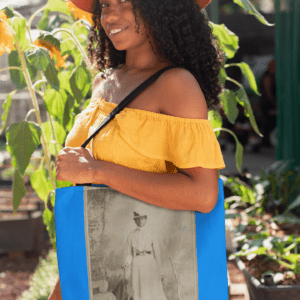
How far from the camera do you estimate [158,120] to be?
945 mm

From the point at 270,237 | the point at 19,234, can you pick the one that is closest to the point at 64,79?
the point at 270,237

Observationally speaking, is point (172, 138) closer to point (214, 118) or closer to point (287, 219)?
point (214, 118)

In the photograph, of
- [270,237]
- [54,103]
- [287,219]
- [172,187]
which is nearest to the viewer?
[172,187]

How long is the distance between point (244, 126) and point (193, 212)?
21.2ft

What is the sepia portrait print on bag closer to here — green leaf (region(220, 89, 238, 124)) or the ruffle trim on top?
the ruffle trim on top

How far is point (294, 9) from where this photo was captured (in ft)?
11.8

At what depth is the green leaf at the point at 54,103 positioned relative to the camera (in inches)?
69.0

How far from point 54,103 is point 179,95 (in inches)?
37.6

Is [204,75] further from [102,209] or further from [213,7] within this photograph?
[213,7]

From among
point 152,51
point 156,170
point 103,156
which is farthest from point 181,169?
point 152,51

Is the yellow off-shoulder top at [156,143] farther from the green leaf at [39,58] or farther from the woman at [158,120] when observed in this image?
the green leaf at [39,58]

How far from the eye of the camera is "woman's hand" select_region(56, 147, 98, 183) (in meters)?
0.96

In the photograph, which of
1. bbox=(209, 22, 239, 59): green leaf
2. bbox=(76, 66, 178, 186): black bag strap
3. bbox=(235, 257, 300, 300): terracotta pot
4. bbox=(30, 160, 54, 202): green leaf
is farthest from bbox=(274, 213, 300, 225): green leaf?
bbox=(76, 66, 178, 186): black bag strap

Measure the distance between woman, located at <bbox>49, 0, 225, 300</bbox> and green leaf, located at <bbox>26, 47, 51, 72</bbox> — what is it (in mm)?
359
